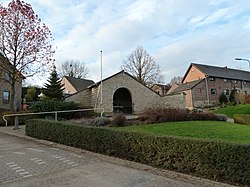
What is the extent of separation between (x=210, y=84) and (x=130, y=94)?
2078 centimetres

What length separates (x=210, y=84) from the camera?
143ft

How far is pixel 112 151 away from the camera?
25.9 feet

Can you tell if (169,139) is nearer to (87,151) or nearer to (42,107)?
(87,151)

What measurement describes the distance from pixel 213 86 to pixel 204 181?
4111 centimetres

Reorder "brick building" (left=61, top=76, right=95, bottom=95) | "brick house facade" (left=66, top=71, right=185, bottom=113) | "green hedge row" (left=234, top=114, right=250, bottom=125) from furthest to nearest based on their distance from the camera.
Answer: "brick building" (left=61, top=76, right=95, bottom=95) < "brick house facade" (left=66, top=71, right=185, bottom=113) < "green hedge row" (left=234, top=114, right=250, bottom=125)

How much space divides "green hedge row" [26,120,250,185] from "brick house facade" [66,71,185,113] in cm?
1659

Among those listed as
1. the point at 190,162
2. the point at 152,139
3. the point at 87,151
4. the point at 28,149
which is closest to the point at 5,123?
the point at 28,149

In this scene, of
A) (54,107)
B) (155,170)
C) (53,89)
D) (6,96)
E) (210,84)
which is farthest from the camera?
(210,84)

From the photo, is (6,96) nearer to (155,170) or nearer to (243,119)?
(243,119)

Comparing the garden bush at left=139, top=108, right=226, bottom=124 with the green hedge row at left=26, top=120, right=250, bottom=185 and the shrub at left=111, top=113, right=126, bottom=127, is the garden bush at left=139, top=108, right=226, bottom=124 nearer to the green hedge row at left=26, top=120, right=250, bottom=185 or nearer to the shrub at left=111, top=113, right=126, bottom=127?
the shrub at left=111, top=113, right=126, bottom=127

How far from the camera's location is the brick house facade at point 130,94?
26.3 m

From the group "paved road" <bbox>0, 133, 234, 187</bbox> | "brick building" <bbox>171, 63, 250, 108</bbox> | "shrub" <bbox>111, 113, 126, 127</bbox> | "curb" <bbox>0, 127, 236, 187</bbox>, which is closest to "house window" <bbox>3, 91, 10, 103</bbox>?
"shrub" <bbox>111, 113, 126, 127</bbox>

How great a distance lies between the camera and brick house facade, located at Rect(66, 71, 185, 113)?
26297 millimetres

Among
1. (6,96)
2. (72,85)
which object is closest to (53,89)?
(6,96)
